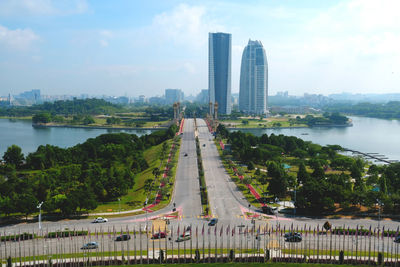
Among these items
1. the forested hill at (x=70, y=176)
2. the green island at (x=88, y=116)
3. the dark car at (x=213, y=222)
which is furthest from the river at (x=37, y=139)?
A: the dark car at (x=213, y=222)

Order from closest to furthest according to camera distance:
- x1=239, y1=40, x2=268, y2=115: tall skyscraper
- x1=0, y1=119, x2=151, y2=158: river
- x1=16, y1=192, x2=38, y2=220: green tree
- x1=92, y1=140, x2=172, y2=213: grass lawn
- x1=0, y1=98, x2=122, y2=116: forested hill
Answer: x1=16, y1=192, x2=38, y2=220: green tree → x1=92, y1=140, x2=172, y2=213: grass lawn → x1=0, y1=119, x2=151, y2=158: river → x1=0, y1=98, x2=122, y2=116: forested hill → x1=239, y1=40, x2=268, y2=115: tall skyscraper

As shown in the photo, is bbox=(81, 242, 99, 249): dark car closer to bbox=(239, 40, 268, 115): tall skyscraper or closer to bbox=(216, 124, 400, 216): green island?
bbox=(216, 124, 400, 216): green island

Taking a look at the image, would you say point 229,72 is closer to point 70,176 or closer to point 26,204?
point 70,176

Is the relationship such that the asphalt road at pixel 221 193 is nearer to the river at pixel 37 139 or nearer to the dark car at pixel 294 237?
the dark car at pixel 294 237

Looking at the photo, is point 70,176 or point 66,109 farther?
point 66,109

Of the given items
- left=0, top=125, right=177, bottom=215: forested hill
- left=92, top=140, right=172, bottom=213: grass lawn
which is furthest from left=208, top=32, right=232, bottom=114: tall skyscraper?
left=92, top=140, right=172, bottom=213: grass lawn

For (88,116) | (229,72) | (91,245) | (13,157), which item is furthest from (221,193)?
(229,72)
